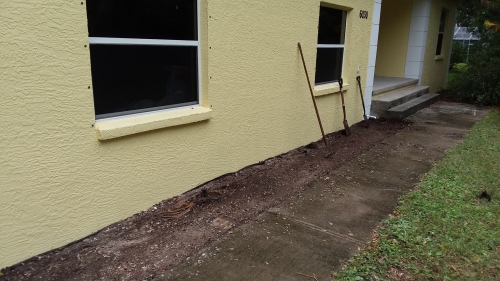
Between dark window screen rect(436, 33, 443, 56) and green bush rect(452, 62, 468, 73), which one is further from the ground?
dark window screen rect(436, 33, 443, 56)

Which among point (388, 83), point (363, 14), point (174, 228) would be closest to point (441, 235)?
point (174, 228)

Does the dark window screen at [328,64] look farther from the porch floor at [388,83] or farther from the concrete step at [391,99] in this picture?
the porch floor at [388,83]

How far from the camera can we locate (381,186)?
4.35 metres

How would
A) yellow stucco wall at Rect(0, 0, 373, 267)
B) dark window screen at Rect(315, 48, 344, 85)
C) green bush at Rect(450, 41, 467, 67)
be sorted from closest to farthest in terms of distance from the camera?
yellow stucco wall at Rect(0, 0, 373, 267) → dark window screen at Rect(315, 48, 344, 85) → green bush at Rect(450, 41, 467, 67)

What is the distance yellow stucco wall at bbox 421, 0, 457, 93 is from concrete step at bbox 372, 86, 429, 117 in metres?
1.54

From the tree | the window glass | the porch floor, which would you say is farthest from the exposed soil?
the window glass

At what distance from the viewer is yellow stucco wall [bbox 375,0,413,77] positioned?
1055 cm

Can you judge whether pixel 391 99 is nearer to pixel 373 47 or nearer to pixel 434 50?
pixel 373 47

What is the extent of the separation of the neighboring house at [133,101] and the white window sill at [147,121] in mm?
11

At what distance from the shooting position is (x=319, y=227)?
131 inches

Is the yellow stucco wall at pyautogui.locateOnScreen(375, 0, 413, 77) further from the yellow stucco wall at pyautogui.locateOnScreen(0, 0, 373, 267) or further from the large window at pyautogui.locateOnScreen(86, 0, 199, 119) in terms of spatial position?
the large window at pyautogui.locateOnScreen(86, 0, 199, 119)

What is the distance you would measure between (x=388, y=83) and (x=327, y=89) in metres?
4.35

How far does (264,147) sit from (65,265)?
281 cm

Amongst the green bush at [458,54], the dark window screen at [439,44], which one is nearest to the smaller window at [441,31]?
the dark window screen at [439,44]
